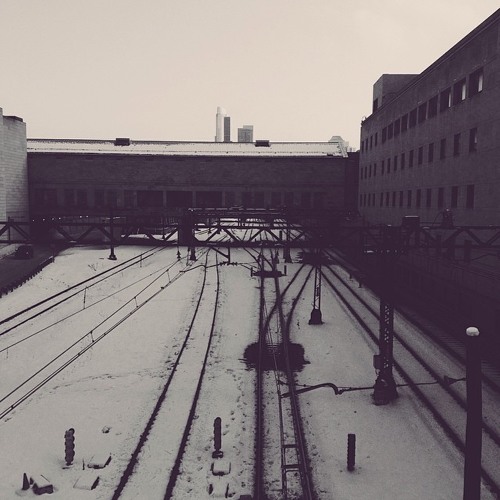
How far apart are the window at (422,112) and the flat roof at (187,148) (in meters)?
25.1

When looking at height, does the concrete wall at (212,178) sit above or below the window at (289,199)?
above

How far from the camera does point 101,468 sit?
13.1 m

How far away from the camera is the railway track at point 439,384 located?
1391cm

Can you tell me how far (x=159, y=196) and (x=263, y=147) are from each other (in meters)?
17.3

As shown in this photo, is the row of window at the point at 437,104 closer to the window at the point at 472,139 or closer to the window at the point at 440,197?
the window at the point at 472,139

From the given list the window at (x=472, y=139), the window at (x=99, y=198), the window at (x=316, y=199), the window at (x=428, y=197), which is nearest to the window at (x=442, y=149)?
the window at (x=428, y=197)

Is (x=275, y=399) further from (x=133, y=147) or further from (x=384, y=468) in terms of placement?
(x=133, y=147)

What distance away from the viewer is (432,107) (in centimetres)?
3247

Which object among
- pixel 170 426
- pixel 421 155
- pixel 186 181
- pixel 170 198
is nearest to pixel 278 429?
pixel 170 426

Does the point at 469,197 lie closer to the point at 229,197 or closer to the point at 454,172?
the point at 454,172

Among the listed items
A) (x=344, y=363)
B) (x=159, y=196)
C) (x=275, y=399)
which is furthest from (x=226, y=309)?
(x=159, y=196)

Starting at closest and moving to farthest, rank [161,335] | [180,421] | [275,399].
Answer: [180,421]
[275,399]
[161,335]

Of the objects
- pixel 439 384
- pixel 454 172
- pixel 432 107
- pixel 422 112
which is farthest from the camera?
pixel 422 112

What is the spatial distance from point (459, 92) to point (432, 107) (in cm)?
419
